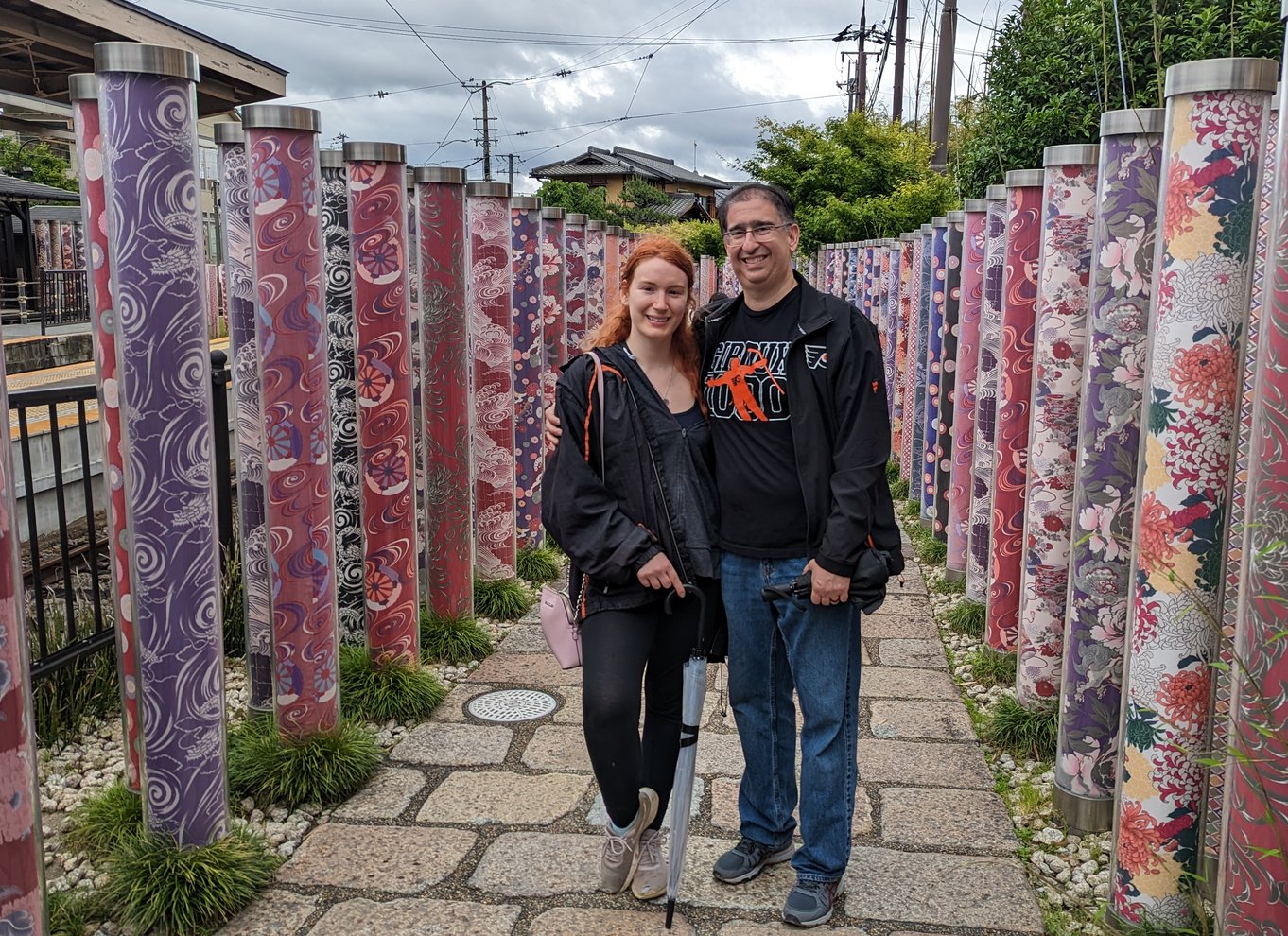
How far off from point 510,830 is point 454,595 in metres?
1.95

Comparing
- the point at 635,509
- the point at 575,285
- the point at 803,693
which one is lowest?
the point at 803,693

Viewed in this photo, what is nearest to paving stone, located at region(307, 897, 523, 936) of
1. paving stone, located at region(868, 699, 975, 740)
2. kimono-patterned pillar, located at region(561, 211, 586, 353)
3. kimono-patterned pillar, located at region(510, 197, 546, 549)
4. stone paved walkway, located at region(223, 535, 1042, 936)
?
stone paved walkway, located at region(223, 535, 1042, 936)

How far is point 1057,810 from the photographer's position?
3.56m

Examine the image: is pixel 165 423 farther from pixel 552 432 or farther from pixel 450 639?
pixel 450 639

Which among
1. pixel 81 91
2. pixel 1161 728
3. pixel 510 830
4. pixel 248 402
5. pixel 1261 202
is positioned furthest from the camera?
pixel 248 402

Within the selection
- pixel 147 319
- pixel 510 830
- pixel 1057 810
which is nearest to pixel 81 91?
pixel 147 319

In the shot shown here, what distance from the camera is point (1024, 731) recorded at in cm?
412

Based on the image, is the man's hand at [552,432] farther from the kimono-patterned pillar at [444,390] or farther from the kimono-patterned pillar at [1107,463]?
the kimono-patterned pillar at [444,390]

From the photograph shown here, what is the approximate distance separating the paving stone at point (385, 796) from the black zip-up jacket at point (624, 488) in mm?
1221

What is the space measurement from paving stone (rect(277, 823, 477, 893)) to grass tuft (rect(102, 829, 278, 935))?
148 millimetres

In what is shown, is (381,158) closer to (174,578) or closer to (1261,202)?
(174,578)

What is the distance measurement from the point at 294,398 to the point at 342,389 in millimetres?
853

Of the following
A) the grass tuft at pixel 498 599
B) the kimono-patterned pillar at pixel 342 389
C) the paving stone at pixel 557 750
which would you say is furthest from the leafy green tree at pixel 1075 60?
the grass tuft at pixel 498 599

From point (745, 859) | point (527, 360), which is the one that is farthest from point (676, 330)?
point (527, 360)
